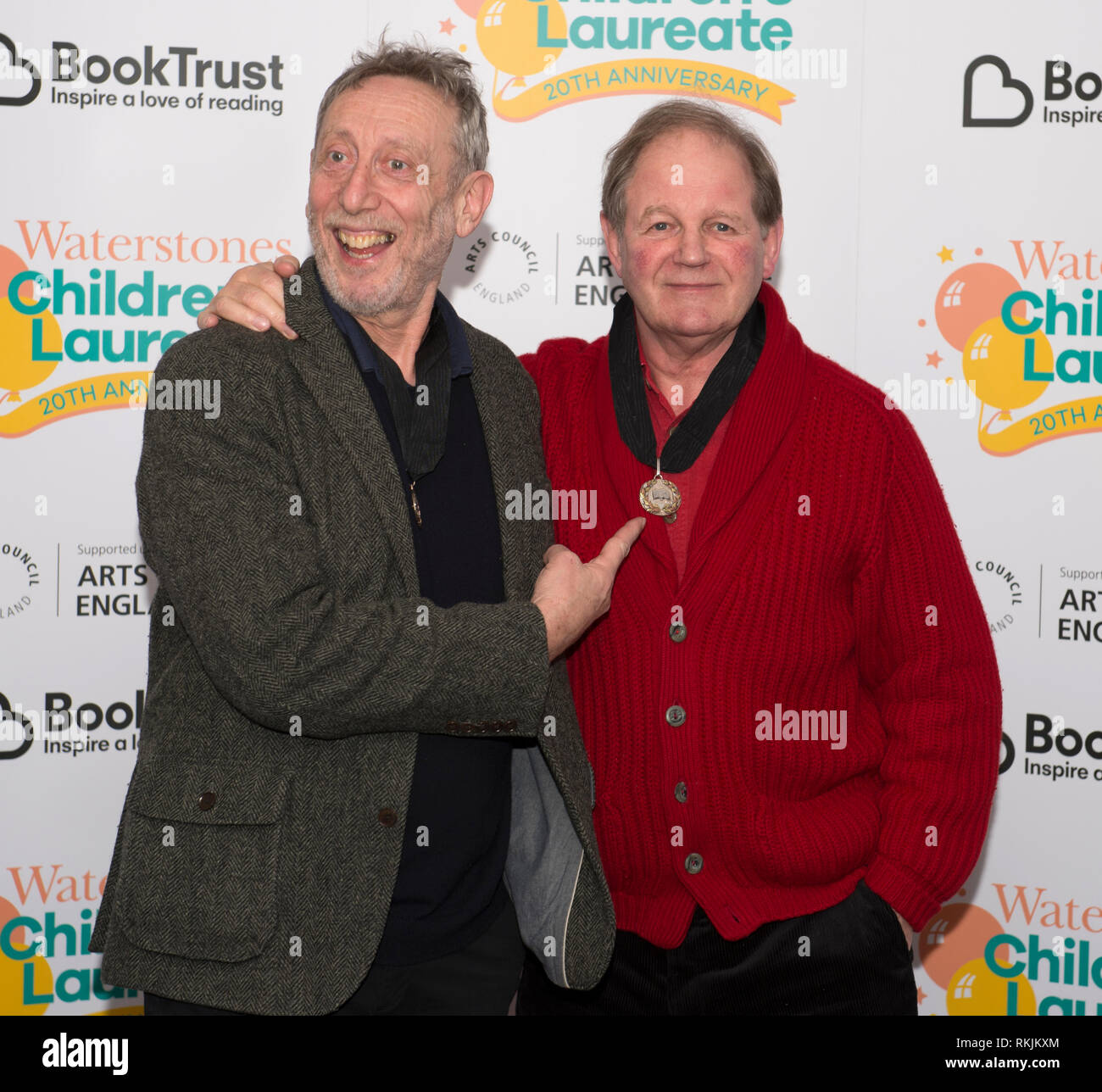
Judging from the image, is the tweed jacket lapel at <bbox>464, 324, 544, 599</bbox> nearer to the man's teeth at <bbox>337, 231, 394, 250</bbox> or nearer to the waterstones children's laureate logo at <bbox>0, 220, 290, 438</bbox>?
the man's teeth at <bbox>337, 231, 394, 250</bbox>

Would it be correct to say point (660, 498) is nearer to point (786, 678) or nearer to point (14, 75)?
point (786, 678)

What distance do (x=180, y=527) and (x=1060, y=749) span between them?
98.3 inches

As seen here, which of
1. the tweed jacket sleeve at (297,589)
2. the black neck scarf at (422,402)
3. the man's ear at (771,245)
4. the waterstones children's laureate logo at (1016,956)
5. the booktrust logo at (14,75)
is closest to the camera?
the tweed jacket sleeve at (297,589)

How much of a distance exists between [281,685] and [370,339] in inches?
25.7

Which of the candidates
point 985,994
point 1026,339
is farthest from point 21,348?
point 985,994

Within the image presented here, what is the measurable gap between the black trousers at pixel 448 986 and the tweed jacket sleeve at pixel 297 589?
421 millimetres

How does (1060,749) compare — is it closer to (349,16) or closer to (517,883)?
(517,883)

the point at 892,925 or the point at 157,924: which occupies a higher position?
the point at 157,924

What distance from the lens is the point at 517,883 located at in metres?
2.01

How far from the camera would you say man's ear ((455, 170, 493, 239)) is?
6.86 ft

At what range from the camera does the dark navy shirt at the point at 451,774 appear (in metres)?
1.83

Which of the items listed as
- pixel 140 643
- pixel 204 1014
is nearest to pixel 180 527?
pixel 204 1014

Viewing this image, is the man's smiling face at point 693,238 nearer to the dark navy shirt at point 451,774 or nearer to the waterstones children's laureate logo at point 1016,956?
the dark navy shirt at point 451,774

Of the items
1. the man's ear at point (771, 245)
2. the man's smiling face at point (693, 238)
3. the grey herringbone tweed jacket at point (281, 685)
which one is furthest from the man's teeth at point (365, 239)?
the man's ear at point (771, 245)
